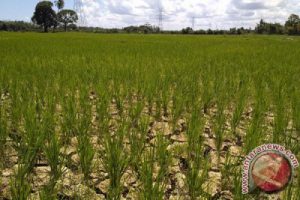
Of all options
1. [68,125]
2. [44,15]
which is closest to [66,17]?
[44,15]

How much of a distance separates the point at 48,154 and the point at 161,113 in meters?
1.80

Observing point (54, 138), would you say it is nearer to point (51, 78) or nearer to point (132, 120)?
point (132, 120)

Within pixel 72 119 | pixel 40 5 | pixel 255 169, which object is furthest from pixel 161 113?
pixel 40 5

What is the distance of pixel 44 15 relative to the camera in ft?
198

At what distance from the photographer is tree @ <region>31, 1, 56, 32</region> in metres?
59.8

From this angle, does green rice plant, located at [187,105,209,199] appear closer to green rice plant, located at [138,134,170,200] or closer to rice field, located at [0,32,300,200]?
rice field, located at [0,32,300,200]

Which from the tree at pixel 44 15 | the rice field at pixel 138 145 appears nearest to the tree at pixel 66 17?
the tree at pixel 44 15
